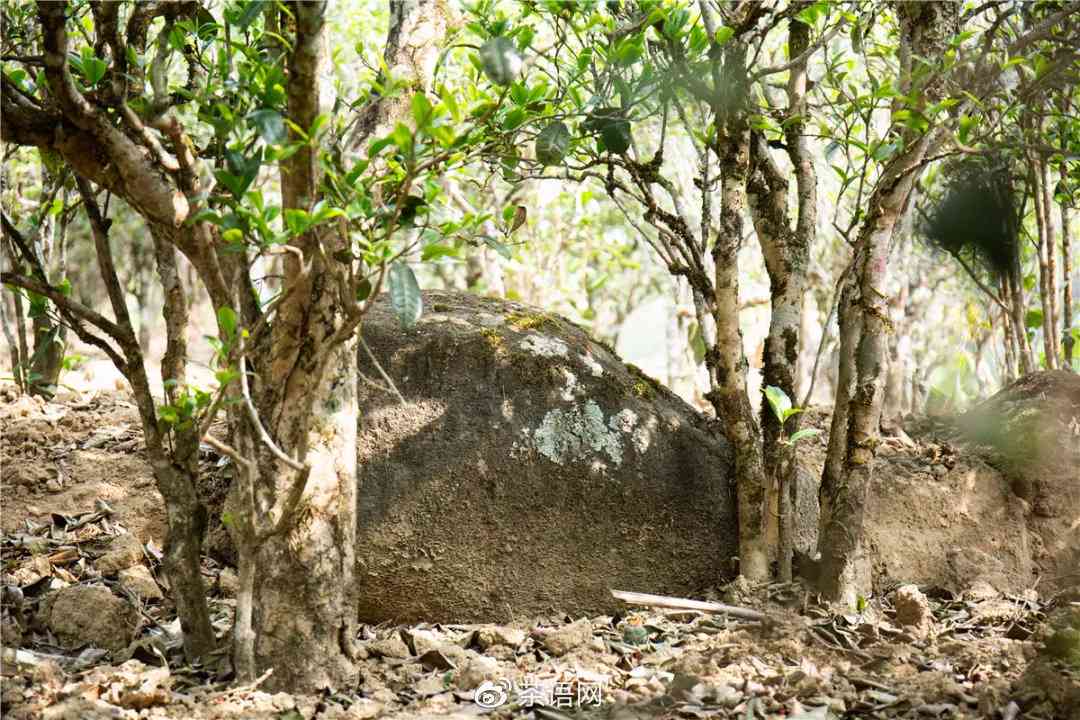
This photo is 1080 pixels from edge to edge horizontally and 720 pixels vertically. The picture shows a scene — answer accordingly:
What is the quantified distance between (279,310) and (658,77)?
1.44 m

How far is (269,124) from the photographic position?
2.28 metres

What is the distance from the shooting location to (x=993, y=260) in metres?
5.56

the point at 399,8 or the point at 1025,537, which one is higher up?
the point at 399,8

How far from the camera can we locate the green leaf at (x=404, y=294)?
242cm

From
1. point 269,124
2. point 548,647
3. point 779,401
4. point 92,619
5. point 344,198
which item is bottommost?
point 548,647

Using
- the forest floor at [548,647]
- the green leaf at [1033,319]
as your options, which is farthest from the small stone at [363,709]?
the green leaf at [1033,319]

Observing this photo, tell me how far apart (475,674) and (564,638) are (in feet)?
1.38

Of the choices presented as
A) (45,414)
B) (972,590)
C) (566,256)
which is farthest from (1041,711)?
(566,256)

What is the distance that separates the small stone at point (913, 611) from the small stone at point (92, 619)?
2586mm

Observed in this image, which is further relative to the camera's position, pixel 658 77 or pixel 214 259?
pixel 658 77

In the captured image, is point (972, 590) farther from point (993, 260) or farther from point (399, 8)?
point (399, 8)

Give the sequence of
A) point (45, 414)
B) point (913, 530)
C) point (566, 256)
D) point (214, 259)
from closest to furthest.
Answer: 1. point (214, 259)
2. point (913, 530)
3. point (45, 414)
4. point (566, 256)

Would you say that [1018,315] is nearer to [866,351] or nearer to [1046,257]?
[1046,257]

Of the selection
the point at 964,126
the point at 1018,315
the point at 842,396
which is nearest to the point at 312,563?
the point at 842,396
